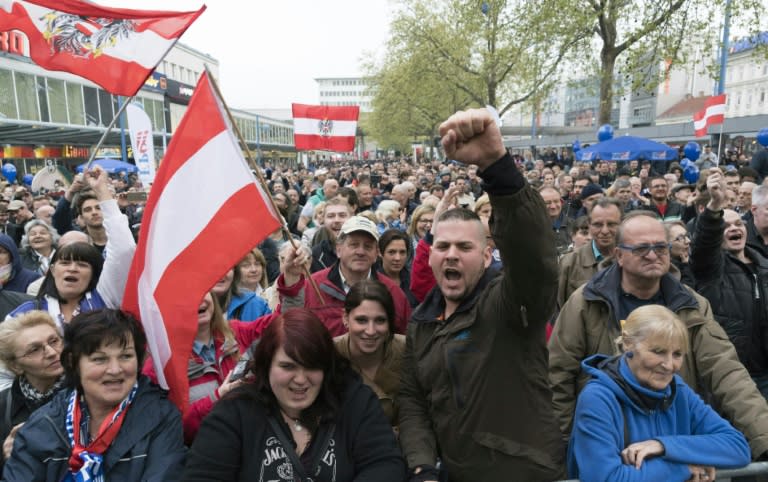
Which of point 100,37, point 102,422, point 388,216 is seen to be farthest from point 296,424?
point 388,216

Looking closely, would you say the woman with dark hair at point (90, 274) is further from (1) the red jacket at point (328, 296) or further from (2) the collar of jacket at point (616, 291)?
(2) the collar of jacket at point (616, 291)

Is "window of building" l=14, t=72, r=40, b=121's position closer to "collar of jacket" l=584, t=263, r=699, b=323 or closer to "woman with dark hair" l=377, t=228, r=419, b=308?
"woman with dark hair" l=377, t=228, r=419, b=308

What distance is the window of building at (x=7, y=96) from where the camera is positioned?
23.5 meters

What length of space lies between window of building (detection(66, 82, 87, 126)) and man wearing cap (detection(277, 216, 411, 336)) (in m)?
32.3

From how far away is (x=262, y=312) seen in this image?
3961 millimetres

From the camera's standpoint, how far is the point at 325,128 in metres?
12.1

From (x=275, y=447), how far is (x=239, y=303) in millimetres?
2021

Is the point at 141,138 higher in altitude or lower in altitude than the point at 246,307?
higher

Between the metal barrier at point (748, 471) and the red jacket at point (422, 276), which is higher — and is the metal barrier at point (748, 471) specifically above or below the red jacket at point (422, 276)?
below

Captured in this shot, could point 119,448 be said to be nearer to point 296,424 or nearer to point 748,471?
point 296,424

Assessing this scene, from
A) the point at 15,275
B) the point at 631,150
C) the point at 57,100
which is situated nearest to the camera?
the point at 15,275

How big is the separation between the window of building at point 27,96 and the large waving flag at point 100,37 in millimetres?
25276

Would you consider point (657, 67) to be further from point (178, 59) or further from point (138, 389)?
point (178, 59)

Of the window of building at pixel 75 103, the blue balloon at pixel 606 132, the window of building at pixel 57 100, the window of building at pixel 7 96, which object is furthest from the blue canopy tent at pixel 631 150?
the window of building at pixel 75 103
